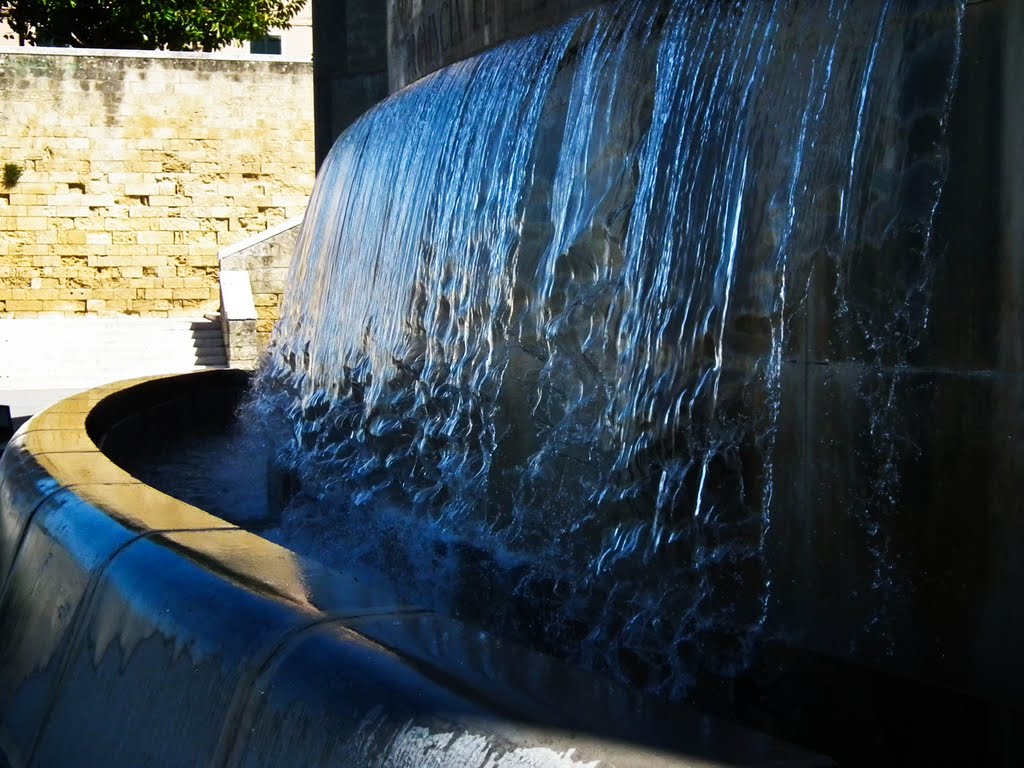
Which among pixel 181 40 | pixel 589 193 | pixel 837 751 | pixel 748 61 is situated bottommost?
pixel 837 751

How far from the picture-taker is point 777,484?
2.92 m

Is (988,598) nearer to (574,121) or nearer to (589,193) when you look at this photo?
(589,193)

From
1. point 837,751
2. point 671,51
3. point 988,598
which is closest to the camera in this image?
point 988,598

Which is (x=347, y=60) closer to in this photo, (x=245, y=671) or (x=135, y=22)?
(x=245, y=671)

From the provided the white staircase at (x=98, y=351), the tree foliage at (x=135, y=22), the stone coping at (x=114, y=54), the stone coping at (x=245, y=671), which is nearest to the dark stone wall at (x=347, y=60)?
the white staircase at (x=98, y=351)

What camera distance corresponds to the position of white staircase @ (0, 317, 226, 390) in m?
14.4

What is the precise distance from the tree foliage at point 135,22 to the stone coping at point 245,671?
2131cm

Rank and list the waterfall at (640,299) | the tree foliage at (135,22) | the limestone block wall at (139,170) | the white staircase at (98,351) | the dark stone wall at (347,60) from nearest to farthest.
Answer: the waterfall at (640,299), the dark stone wall at (347,60), the white staircase at (98,351), the limestone block wall at (139,170), the tree foliage at (135,22)

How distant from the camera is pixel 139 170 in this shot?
20.1 meters

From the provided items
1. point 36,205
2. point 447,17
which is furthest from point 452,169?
point 36,205

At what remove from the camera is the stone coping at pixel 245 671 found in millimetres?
1419

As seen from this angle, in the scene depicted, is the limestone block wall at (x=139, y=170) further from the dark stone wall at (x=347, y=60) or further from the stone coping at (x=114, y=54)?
the dark stone wall at (x=347, y=60)

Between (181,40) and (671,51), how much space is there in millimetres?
21549

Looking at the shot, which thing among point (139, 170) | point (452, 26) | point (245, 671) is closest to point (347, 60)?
point (452, 26)
